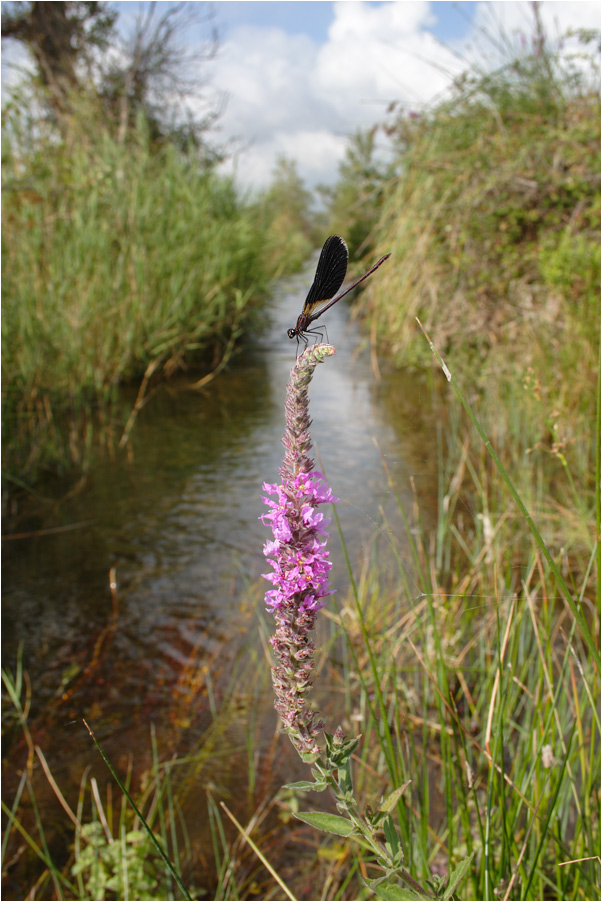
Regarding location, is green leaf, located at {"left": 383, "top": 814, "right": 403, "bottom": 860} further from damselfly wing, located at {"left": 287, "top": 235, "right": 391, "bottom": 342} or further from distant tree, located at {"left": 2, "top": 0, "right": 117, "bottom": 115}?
distant tree, located at {"left": 2, "top": 0, "right": 117, "bottom": 115}

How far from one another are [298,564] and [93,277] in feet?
20.8

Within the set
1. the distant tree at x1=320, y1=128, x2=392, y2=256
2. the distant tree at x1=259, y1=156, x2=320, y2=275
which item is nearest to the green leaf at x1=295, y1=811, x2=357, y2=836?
the distant tree at x1=320, y1=128, x2=392, y2=256

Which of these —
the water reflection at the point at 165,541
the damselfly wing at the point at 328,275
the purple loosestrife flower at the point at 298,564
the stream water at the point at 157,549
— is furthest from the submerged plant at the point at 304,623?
the water reflection at the point at 165,541

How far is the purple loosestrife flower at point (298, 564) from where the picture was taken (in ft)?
2.57

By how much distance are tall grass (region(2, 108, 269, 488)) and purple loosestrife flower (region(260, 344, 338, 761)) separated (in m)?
4.25

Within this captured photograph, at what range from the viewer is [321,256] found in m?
0.85

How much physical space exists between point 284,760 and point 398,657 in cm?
72

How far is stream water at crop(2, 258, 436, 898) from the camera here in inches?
120

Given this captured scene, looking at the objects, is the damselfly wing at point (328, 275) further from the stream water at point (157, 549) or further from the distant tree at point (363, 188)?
the distant tree at point (363, 188)

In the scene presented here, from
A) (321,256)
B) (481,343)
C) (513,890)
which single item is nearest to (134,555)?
(513,890)

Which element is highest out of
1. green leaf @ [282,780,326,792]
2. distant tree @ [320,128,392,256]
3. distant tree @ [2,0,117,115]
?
distant tree @ [2,0,117,115]

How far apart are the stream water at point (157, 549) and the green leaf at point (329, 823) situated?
0.92 m

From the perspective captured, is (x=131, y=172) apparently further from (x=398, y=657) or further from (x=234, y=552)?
(x=398, y=657)

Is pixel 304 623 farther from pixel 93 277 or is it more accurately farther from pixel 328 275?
pixel 93 277
